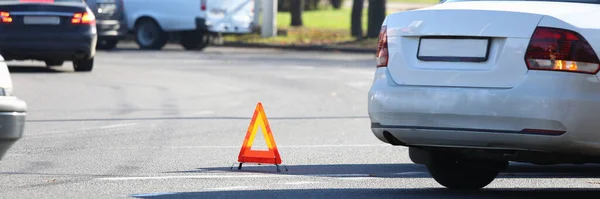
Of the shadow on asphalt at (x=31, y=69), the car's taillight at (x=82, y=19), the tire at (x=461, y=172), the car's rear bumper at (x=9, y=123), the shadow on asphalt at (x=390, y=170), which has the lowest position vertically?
the shadow on asphalt at (x=31, y=69)

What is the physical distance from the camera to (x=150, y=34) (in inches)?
1259

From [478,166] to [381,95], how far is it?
0.95 m

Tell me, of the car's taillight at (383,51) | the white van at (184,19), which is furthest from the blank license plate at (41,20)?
the car's taillight at (383,51)

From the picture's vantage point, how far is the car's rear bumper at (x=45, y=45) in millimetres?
20141

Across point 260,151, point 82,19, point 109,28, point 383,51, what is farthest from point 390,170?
point 109,28

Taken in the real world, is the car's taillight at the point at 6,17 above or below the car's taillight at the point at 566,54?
below

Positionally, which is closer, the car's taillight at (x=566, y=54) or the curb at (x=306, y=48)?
the car's taillight at (x=566, y=54)

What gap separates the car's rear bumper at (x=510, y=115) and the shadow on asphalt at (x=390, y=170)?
1831 millimetres

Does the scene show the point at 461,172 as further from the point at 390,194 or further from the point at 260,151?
the point at 260,151

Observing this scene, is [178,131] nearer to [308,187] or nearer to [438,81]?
[308,187]

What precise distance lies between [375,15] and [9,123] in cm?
3024

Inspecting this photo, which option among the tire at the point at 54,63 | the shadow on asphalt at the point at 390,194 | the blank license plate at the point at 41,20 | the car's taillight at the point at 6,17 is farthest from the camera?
the tire at the point at 54,63

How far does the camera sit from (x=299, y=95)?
18703 mm

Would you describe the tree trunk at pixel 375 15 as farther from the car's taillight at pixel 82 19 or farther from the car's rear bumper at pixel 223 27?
the car's taillight at pixel 82 19
